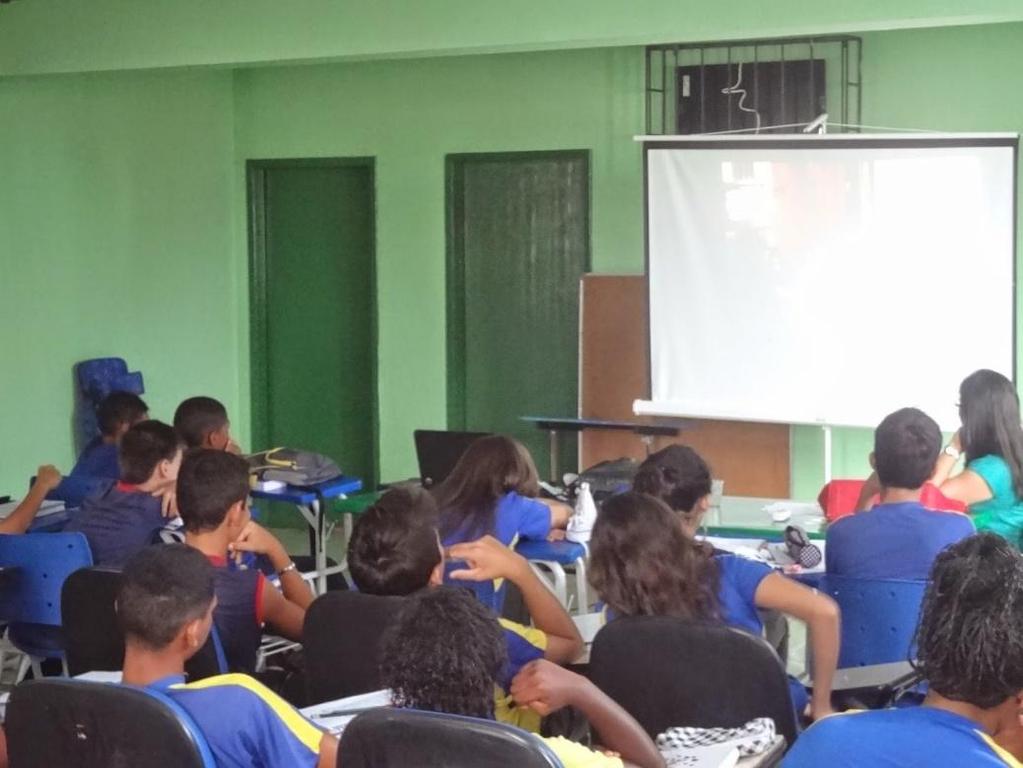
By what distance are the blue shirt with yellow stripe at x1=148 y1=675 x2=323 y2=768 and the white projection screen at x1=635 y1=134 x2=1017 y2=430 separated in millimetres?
4394

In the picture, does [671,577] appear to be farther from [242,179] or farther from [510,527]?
[242,179]

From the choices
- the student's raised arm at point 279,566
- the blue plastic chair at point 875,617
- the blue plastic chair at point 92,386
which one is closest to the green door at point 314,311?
the blue plastic chair at point 92,386

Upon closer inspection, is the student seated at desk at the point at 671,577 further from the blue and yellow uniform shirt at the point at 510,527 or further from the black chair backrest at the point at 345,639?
the blue and yellow uniform shirt at the point at 510,527

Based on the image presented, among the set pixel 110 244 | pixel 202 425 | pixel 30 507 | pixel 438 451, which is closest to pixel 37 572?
pixel 30 507

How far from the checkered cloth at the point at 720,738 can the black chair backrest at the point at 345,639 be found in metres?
0.59

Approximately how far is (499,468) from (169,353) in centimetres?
399

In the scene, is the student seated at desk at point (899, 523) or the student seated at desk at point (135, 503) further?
the student seated at desk at point (135, 503)

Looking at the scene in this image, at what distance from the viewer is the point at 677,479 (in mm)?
3721

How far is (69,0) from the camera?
623 centimetres

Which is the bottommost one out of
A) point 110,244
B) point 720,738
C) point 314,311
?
point 720,738

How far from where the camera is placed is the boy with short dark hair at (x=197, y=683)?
2361mm

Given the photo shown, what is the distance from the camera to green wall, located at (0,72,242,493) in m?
6.63

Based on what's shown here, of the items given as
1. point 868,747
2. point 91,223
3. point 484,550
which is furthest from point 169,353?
point 868,747

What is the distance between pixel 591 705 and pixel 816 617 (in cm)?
81
